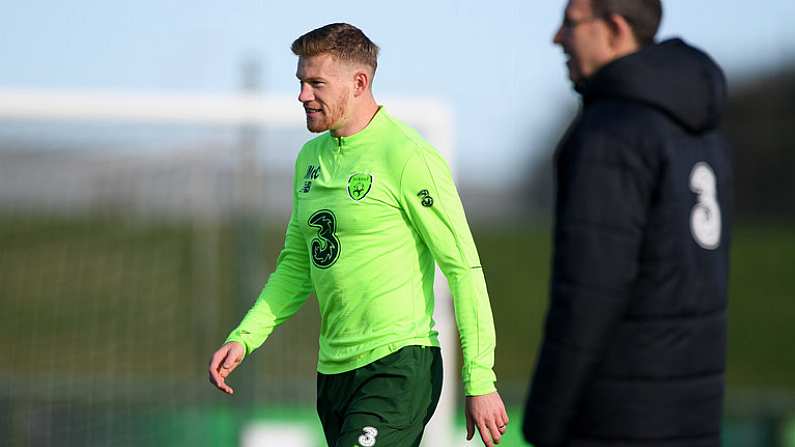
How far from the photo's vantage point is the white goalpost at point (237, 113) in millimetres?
6156

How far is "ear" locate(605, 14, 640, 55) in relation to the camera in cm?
250

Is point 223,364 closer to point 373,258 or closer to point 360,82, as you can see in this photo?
point 373,258

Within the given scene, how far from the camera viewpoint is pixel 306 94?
3.47 metres

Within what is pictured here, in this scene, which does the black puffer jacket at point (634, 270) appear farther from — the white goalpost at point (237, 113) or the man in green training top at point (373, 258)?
the white goalpost at point (237, 113)

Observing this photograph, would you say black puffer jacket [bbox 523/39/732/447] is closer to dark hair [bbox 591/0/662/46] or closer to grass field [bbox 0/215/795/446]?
dark hair [bbox 591/0/662/46]

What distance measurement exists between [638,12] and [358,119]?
1.22 meters

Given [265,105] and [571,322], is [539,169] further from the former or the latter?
[571,322]

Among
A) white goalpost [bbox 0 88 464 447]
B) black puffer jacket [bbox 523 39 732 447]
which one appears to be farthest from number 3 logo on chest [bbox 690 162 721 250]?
white goalpost [bbox 0 88 464 447]

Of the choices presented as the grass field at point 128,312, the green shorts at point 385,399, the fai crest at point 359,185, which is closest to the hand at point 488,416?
the green shorts at point 385,399

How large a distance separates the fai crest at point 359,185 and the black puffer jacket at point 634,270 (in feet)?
3.39

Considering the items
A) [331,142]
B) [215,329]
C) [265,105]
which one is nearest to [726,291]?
[331,142]

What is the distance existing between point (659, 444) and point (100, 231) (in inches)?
237

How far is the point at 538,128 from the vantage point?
28.7 meters

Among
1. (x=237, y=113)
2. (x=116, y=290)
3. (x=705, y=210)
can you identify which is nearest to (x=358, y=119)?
(x=705, y=210)
